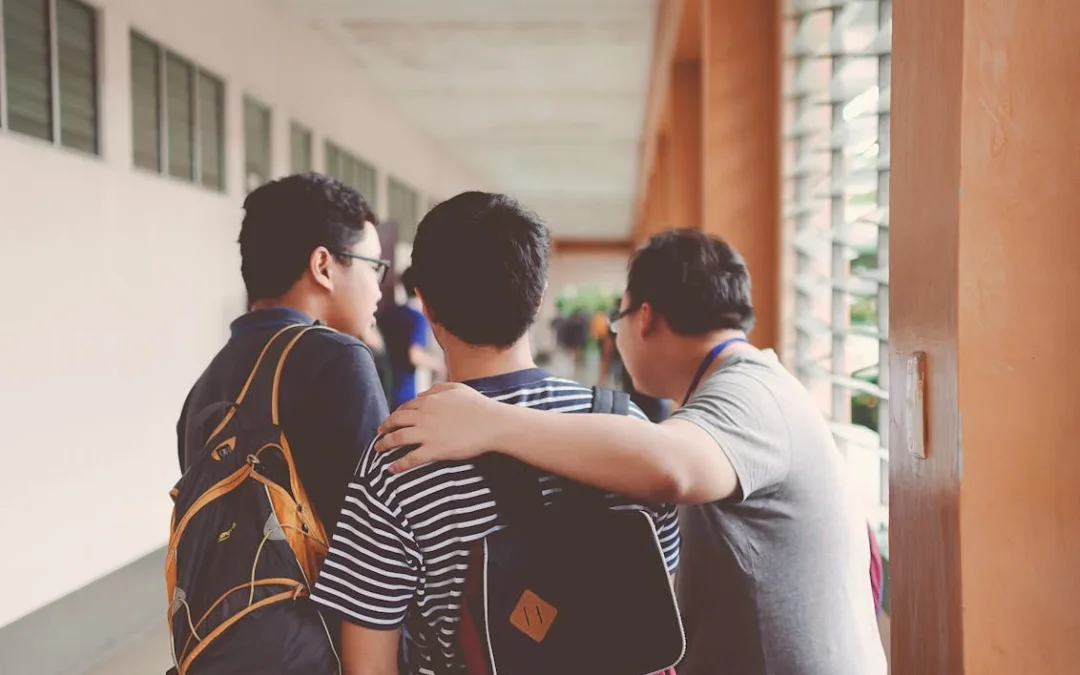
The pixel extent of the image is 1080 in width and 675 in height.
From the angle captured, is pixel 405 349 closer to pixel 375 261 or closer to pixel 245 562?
pixel 375 261

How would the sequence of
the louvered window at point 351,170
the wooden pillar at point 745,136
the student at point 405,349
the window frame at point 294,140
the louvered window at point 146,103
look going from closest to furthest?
1. the wooden pillar at point 745,136
2. the louvered window at point 146,103
3. the student at point 405,349
4. the window frame at point 294,140
5. the louvered window at point 351,170

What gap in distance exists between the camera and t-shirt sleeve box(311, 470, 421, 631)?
119cm

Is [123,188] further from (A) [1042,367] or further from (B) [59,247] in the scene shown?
(A) [1042,367]

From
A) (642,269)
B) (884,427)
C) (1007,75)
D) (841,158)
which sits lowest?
(884,427)

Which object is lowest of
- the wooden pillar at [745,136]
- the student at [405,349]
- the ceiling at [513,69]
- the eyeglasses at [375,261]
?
the student at [405,349]

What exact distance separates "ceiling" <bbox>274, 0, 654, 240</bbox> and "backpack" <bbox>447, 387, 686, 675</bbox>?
284cm

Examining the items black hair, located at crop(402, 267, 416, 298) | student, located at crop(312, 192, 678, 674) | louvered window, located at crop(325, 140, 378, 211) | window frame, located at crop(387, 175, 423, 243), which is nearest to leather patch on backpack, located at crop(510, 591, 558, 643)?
student, located at crop(312, 192, 678, 674)

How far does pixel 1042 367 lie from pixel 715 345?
0.66 metres

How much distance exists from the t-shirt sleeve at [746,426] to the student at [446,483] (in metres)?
0.17

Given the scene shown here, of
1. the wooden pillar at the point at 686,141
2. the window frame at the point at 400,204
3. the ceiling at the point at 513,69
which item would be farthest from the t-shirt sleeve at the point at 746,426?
the window frame at the point at 400,204

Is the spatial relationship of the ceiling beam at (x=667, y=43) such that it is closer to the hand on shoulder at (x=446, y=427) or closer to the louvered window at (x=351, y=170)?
the louvered window at (x=351, y=170)

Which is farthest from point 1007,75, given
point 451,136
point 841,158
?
point 451,136

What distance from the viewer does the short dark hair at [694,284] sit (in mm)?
1650

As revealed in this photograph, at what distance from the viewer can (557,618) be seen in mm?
1143
